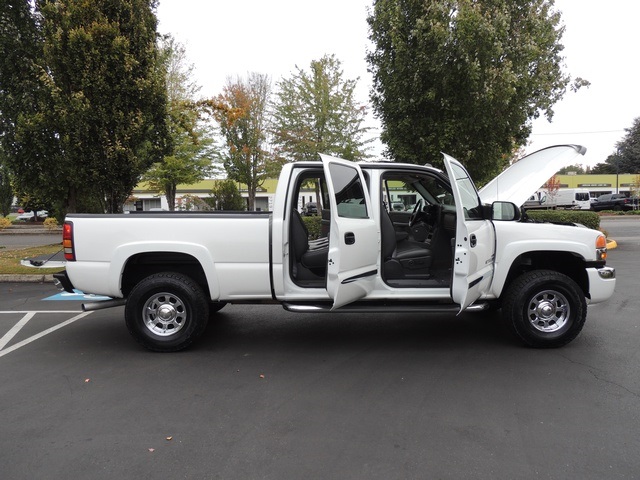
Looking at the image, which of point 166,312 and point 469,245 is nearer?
point 469,245

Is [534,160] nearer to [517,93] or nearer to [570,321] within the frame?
[570,321]

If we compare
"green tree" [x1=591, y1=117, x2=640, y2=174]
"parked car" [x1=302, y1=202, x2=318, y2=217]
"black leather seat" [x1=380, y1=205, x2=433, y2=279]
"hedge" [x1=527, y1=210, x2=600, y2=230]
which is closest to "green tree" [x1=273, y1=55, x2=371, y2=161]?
"parked car" [x1=302, y1=202, x2=318, y2=217]

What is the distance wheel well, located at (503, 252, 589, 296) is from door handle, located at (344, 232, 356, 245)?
1.95 metres

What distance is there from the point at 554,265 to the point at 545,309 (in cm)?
75

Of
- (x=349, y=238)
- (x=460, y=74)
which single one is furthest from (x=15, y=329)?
(x=460, y=74)

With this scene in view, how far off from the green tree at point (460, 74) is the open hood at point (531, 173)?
544cm

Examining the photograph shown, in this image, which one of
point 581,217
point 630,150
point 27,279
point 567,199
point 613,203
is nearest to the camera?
point 27,279

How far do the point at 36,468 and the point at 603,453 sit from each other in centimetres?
364

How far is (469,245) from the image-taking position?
14.6 ft

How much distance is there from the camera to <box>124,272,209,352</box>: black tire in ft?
16.0

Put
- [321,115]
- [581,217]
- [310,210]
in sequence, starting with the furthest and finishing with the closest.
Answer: [310,210], [321,115], [581,217]

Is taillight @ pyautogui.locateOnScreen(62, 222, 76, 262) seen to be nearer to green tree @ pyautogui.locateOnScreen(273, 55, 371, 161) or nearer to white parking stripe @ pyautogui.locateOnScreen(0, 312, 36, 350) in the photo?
white parking stripe @ pyautogui.locateOnScreen(0, 312, 36, 350)

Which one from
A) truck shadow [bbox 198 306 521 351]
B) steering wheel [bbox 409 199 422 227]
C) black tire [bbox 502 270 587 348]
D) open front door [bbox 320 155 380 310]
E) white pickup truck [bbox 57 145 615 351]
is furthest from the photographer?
steering wheel [bbox 409 199 422 227]

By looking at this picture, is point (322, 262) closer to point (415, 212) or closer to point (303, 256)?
point (303, 256)
